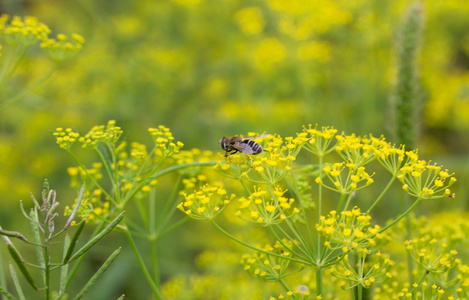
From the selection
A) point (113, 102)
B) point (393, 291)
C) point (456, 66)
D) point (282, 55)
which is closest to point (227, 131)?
point (282, 55)

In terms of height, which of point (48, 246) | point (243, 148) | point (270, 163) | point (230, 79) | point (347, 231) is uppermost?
point (230, 79)

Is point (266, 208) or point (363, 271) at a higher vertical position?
point (266, 208)

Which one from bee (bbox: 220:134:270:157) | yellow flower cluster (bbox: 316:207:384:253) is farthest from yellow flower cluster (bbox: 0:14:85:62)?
yellow flower cluster (bbox: 316:207:384:253)

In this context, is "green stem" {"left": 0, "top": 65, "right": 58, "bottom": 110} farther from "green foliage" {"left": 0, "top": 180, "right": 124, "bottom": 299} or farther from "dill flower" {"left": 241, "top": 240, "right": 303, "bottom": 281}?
"dill flower" {"left": 241, "top": 240, "right": 303, "bottom": 281}

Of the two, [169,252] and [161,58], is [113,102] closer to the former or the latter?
[161,58]

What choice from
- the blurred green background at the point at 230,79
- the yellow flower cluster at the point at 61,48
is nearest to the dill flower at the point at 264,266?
the yellow flower cluster at the point at 61,48

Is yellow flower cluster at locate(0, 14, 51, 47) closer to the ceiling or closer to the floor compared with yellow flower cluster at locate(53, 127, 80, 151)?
closer to the ceiling

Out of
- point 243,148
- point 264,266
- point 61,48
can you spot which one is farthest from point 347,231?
point 61,48

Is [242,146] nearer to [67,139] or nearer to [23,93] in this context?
[67,139]
